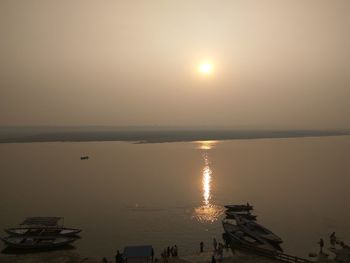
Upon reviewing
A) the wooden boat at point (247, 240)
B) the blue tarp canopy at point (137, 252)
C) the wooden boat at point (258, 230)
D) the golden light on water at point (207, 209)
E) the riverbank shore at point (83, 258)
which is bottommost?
the riverbank shore at point (83, 258)

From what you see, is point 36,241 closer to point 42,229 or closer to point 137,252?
point 42,229

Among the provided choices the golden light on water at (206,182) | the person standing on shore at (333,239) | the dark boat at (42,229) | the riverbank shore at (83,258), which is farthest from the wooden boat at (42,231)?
the person standing on shore at (333,239)

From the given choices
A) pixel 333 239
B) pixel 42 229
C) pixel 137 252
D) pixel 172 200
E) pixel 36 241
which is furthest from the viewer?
pixel 172 200

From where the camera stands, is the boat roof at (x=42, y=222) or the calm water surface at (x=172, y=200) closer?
the boat roof at (x=42, y=222)

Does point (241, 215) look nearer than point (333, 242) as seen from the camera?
No

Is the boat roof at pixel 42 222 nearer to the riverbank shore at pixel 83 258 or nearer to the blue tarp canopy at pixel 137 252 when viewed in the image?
the riverbank shore at pixel 83 258

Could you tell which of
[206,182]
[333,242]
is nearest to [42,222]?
[333,242]

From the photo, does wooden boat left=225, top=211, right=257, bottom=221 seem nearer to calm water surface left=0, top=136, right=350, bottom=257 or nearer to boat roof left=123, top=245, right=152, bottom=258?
calm water surface left=0, top=136, right=350, bottom=257

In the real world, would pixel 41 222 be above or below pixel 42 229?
above
